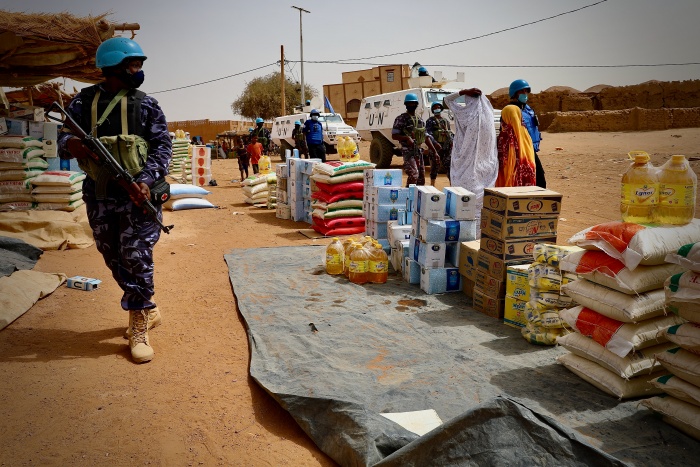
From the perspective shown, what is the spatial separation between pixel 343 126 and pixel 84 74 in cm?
1082

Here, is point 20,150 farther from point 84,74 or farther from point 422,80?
point 422,80

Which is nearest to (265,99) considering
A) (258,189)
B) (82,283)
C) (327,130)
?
(327,130)

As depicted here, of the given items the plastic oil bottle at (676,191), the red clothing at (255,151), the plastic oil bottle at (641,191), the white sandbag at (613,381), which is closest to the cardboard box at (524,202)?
the plastic oil bottle at (641,191)

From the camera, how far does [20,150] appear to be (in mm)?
7527

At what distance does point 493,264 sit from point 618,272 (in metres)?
1.33

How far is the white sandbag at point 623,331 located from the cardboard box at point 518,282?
0.78 m

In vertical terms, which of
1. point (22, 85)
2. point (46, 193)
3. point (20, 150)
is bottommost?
point (46, 193)

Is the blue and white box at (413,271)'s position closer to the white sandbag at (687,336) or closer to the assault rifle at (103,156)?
the assault rifle at (103,156)

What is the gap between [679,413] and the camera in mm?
2613

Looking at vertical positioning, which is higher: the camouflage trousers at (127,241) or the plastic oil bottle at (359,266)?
the camouflage trousers at (127,241)

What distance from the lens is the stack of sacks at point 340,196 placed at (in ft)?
24.7

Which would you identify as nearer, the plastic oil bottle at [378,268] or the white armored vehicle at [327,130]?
the plastic oil bottle at [378,268]

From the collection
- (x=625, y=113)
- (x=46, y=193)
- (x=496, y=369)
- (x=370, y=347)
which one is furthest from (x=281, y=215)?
(x=625, y=113)

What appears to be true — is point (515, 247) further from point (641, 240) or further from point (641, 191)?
point (641, 240)
